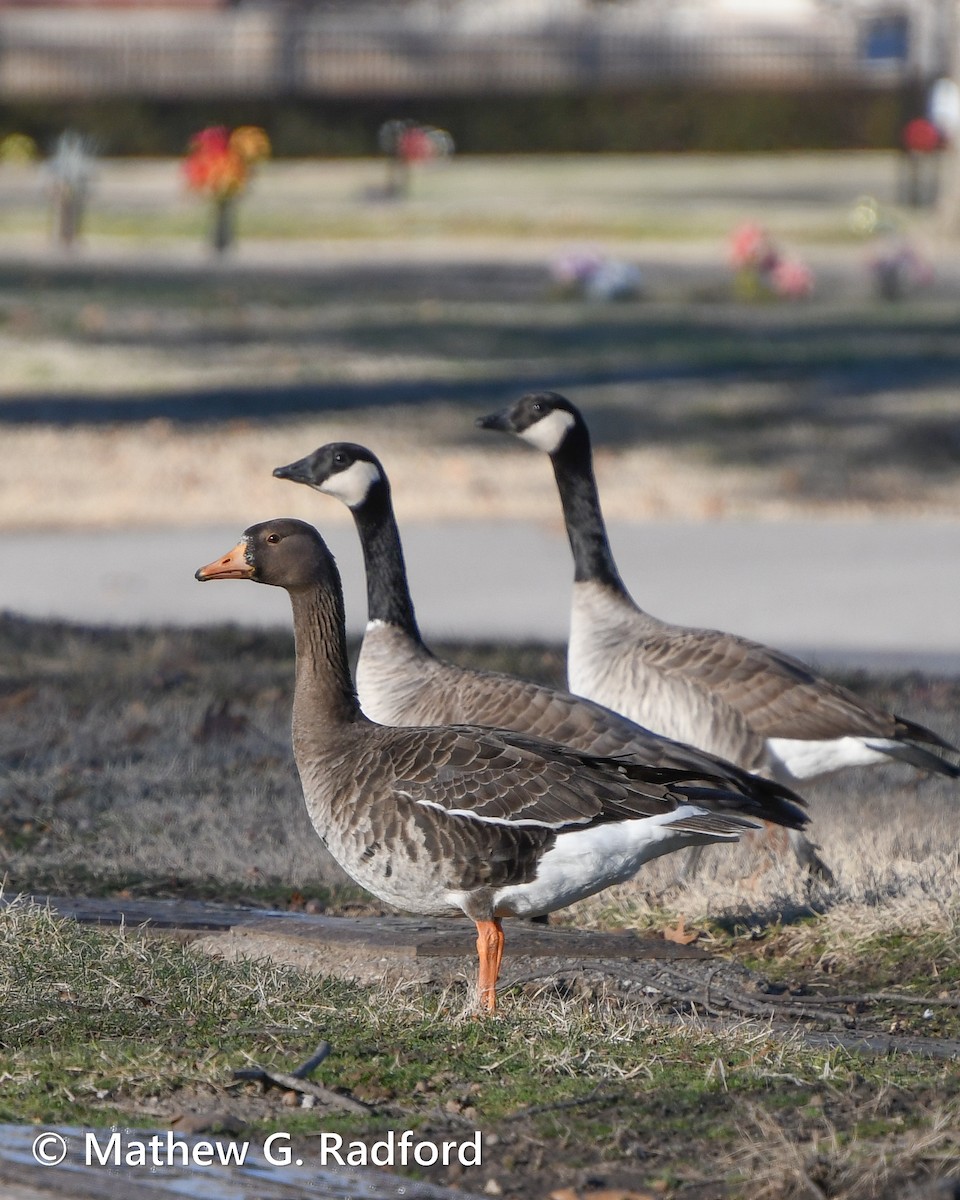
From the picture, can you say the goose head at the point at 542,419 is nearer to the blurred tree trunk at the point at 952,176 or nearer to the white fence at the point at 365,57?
the blurred tree trunk at the point at 952,176

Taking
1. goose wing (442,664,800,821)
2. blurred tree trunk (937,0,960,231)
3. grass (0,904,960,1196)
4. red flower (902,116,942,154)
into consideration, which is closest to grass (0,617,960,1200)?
grass (0,904,960,1196)

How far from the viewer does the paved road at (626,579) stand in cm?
1029

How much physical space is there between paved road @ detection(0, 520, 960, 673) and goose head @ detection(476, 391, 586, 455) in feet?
8.54

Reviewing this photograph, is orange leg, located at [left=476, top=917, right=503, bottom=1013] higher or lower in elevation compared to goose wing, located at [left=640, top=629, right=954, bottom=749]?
lower

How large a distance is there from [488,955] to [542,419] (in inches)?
114

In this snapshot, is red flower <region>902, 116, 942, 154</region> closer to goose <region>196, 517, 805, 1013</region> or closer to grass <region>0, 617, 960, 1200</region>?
grass <region>0, 617, 960, 1200</region>

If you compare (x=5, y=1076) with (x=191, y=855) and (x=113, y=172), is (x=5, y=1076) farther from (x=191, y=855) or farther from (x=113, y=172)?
(x=113, y=172)

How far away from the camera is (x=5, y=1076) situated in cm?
423

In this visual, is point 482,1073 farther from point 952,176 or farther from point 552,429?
point 952,176

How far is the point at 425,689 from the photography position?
6.21m

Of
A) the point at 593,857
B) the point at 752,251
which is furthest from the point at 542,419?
the point at 752,251

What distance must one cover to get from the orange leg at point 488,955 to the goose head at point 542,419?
276 centimetres

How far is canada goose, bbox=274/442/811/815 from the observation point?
5340 millimetres

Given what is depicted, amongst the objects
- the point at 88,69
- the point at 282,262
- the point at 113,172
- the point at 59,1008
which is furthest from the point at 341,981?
the point at 88,69
